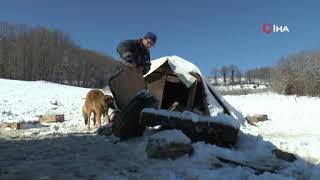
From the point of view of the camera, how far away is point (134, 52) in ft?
25.2

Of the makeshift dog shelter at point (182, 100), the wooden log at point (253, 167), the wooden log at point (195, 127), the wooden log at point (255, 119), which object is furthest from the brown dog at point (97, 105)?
the wooden log at point (253, 167)

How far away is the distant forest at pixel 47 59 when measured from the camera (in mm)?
68312

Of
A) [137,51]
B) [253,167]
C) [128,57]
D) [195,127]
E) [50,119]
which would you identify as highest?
[137,51]

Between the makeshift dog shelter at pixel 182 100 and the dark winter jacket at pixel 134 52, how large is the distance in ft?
0.66

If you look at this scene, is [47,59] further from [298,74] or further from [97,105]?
[97,105]

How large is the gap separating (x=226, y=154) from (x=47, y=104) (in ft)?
53.9

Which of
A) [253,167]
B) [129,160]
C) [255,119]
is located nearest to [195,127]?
[129,160]

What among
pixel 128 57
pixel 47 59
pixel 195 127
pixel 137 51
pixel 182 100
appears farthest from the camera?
pixel 47 59

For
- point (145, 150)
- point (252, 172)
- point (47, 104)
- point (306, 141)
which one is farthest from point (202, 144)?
point (47, 104)

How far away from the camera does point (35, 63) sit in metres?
71.3

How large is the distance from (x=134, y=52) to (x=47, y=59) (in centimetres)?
6824

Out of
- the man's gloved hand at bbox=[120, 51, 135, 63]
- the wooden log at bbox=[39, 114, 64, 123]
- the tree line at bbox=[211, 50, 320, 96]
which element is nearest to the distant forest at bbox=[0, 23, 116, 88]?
the tree line at bbox=[211, 50, 320, 96]

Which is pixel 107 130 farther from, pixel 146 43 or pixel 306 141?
pixel 306 141

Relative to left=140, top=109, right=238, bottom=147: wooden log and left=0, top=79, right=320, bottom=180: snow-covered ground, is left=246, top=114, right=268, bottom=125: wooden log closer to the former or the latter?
left=0, top=79, right=320, bottom=180: snow-covered ground
